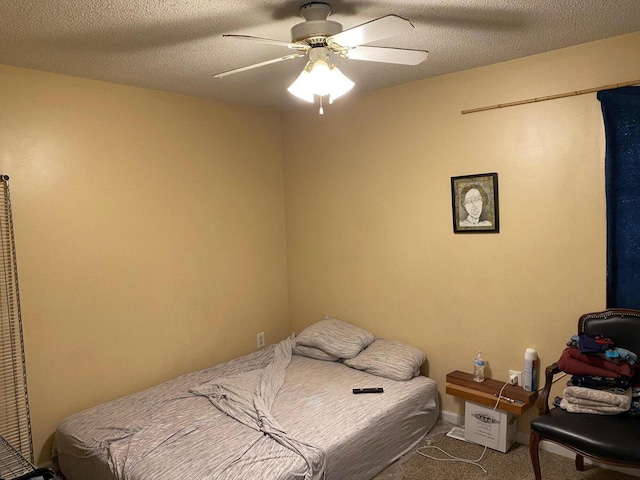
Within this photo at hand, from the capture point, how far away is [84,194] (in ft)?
9.51

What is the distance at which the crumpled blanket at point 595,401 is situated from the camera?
221 cm

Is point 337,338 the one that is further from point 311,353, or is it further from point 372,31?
point 372,31

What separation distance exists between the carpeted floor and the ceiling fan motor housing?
2351 millimetres

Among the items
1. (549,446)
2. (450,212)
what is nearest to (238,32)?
(450,212)

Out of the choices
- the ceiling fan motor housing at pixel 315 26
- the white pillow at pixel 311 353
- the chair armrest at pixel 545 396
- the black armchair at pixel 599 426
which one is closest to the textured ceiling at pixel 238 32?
the ceiling fan motor housing at pixel 315 26

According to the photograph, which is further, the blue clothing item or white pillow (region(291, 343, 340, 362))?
white pillow (region(291, 343, 340, 362))

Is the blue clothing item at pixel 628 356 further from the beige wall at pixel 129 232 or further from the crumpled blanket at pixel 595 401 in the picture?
the beige wall at pixel 129 232

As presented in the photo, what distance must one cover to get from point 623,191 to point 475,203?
32.6 inches

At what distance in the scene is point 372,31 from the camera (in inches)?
70.5

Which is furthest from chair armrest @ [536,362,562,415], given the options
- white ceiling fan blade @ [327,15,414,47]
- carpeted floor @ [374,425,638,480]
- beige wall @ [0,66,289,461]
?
beige wall @ [0,66,289,461]

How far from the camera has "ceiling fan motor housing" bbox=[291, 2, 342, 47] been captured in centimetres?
192

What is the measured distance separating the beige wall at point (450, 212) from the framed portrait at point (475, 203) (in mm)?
50

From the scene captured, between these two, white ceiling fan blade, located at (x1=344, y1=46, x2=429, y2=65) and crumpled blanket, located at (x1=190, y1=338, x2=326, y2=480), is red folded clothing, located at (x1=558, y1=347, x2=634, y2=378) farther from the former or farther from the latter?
white ceiling fan blade, located at (x1=344, y1=46, x2=429, y2=65)

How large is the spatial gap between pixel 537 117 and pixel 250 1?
1841 mm
